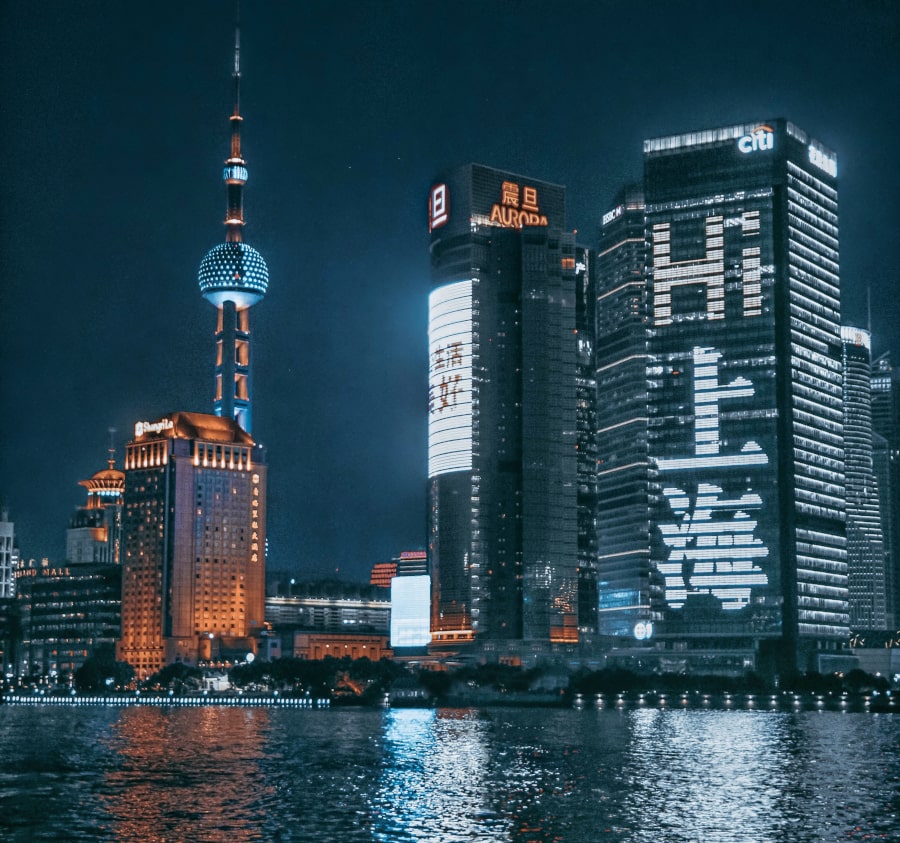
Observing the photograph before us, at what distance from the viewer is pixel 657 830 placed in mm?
98688

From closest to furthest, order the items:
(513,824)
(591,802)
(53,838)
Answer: (53,838), (513,824), (591,802)

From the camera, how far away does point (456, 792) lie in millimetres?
122750

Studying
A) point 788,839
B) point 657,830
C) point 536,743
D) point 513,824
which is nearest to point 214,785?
point 513,824

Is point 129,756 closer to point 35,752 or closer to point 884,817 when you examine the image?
point 35,752

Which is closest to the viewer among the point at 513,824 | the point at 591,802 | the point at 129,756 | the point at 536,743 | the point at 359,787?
the point at 513,824

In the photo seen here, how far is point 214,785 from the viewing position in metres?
128

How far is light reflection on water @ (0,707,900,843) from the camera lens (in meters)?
98.1

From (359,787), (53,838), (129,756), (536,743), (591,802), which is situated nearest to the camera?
(53,838)

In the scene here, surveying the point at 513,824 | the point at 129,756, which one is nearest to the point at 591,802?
the point at 513,824

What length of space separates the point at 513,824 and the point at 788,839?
18.4 meters

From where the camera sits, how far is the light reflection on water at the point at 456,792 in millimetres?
98062

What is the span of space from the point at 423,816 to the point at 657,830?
1736 centimetres

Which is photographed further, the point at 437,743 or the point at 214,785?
the point at 437,743

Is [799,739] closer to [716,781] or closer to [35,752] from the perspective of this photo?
[716,781]
